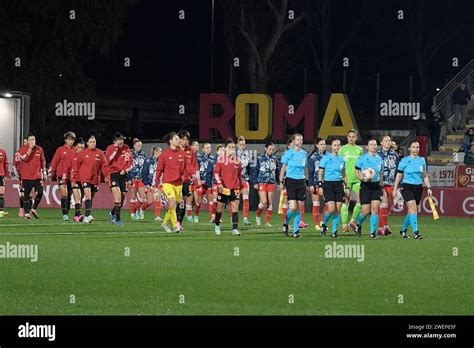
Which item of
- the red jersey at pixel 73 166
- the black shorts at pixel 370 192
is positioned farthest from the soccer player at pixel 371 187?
the red jersey at pixel 73 166

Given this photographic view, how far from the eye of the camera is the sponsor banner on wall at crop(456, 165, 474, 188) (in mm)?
43625

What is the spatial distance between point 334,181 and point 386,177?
94.0 inches

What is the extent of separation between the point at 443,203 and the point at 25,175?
44.1 feet

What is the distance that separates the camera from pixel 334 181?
2745 centimetres

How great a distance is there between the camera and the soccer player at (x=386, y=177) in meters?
28.6

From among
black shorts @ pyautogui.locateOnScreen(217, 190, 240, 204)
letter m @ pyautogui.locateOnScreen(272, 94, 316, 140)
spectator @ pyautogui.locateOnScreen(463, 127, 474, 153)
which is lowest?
black shorts @ pyautogui.locateOnScreen(217, 190, 240, 204)

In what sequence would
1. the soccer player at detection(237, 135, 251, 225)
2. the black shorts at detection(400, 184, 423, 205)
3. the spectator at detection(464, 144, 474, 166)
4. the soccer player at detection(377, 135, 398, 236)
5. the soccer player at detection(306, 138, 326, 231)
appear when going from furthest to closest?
the spectator at detection(464, 144, 474, 166) < the soccer player at detection(237, 135, 251, 225) < the soccer player at detection(306, 138, 326, 231) < the soccer player at detection(377, 135, 398, 236) < the black shorts at detection(400, 184, 423, 205)

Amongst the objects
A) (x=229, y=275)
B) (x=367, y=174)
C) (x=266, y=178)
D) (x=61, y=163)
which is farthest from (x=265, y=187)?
(x=229, y=275)

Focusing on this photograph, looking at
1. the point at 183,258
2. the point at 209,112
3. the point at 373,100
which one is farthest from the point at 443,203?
the point at 373,100

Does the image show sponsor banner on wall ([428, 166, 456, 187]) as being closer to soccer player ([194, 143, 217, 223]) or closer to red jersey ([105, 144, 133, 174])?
soccer player ([194, 143, 217, 223])

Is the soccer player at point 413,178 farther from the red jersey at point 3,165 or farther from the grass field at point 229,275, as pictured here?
the red jersey at point 3,165

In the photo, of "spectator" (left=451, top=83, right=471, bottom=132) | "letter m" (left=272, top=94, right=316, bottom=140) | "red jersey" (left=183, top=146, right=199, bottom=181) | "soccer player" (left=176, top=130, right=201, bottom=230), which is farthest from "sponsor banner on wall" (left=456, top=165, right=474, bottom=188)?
"red jersey" (left=183, top=146, right=199, bottom=181)

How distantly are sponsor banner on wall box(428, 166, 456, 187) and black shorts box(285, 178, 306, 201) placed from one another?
18.2 m
